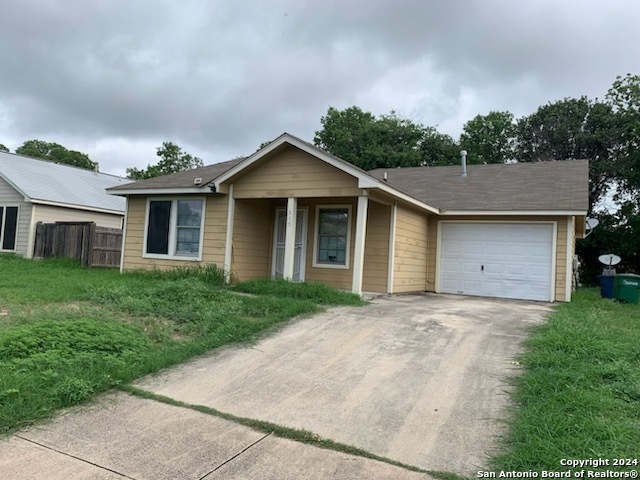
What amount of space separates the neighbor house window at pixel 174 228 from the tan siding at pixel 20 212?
27.2 ft

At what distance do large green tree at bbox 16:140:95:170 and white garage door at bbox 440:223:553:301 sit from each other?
47.0m

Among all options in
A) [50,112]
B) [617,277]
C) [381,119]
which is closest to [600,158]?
[381,119]

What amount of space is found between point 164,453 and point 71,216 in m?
18.5

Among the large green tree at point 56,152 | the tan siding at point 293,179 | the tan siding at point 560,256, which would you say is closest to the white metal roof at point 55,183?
the tan siding at point 293,179

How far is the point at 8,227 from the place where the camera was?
1777 centimetres

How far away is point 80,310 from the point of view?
6352 mm

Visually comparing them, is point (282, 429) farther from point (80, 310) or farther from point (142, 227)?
point (142, 227)

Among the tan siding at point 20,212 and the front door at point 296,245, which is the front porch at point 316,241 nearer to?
the front door at point 296,245

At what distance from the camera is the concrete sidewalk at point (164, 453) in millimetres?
2789

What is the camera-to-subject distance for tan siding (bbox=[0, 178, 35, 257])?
17.1 m

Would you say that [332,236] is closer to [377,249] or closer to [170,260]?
[377,249]

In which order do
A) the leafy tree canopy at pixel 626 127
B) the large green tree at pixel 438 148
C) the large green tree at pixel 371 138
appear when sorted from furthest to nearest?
the large green tree at pixel 438 148, the large green tree at pixel 371 138, the leafy tree canopy at pixel 626 127

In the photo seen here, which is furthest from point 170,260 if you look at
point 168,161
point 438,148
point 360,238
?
point 168,161

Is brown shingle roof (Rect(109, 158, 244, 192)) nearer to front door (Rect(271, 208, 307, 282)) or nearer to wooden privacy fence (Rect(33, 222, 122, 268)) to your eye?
front door (Rect(271, 208, 307, 282))
